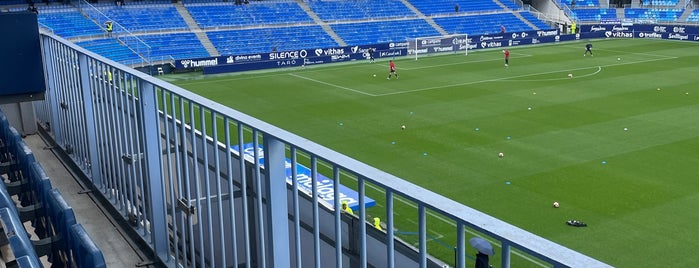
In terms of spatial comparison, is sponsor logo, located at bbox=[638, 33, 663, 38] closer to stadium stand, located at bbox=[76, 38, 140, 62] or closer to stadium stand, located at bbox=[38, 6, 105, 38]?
stadium stand, located at bbox=[76, 38, 140, 62]

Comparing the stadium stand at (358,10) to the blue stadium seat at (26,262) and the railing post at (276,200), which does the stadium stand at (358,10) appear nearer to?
the railing post at (276,200)

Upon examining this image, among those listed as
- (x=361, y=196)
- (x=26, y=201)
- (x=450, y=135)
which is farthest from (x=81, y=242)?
(x=450, y=135)

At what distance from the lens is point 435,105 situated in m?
27.2

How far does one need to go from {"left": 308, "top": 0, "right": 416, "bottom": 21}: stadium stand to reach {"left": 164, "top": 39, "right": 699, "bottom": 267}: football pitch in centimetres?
1161

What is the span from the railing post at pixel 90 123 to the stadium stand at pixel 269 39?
37189 mm

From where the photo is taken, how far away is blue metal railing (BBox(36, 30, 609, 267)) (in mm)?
2619

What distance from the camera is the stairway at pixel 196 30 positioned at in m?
43.3

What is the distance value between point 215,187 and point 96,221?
1.54 meters

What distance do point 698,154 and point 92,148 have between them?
1754cm

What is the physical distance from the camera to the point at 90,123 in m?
6.65

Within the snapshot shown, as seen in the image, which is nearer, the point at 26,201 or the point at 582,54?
the point at 26,201

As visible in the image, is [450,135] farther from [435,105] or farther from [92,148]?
[92,148]

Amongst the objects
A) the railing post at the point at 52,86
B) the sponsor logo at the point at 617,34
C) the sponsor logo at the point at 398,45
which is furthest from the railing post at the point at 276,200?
the sponsor logo at the point at 617,34

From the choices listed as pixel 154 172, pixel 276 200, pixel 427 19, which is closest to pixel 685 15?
pixel 427 19
